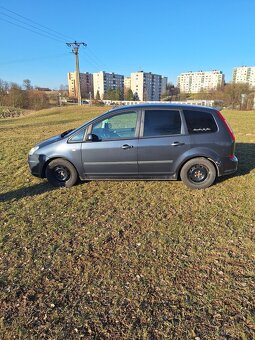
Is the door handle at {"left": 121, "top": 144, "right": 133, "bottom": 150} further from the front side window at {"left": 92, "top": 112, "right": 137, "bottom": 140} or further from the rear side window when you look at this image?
the rear side window

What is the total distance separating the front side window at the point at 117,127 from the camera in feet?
17.6

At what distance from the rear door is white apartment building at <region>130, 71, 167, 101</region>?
356 ft

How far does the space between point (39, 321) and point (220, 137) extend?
434 cm

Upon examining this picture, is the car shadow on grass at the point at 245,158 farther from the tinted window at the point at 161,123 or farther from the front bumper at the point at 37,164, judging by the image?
the front bumper at the point at 37,164

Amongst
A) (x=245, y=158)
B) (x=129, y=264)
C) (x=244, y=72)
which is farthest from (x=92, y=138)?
(x=244, y=72)

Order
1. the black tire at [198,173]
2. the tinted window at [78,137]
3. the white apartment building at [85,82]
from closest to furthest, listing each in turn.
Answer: the black tire at [198,173] → the tinted window at [78,137] → the white apartment building at [85,82]

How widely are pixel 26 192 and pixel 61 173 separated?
0.81 metres

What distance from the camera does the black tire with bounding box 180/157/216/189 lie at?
5324mm

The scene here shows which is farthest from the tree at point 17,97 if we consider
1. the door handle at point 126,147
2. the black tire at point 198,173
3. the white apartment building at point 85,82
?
the black tire at point 198,173

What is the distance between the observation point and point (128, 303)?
8.61 feet

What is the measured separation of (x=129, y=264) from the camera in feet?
10.4

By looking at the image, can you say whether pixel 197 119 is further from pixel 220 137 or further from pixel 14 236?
pixel 14 236

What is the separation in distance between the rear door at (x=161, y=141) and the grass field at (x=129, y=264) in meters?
0.54

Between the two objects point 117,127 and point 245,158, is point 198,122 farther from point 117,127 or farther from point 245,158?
point 245,158
